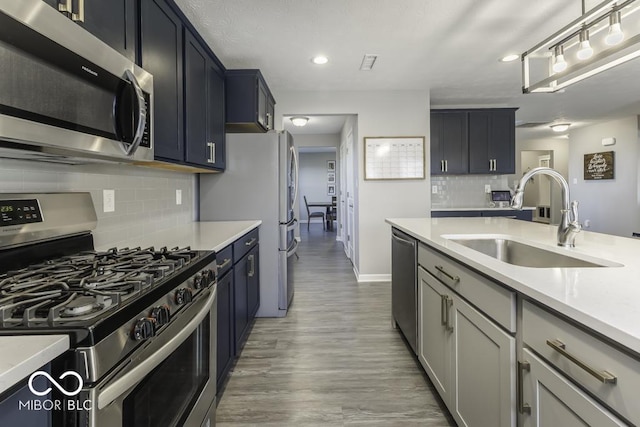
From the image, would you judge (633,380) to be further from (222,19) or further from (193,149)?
(222,19)

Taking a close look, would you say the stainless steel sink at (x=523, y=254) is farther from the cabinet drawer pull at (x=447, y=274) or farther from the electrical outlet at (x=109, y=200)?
the electrical outlet at (x=109, y=200)

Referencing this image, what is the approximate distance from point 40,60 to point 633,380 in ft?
5.19

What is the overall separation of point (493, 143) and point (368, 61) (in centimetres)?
271

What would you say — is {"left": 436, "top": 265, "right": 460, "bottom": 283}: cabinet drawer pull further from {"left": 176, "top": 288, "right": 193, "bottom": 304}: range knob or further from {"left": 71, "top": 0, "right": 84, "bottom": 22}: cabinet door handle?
{"left": 71, "top": 0, "right": 84, "bottom": 22}: cabinet door handle

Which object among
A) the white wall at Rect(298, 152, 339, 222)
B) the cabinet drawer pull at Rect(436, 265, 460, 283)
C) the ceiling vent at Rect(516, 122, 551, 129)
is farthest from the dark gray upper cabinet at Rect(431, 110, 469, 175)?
the white wall at Rect(298, 152, 339, 222)

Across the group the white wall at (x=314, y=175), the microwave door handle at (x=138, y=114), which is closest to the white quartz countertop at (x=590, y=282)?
the microwave door handle at (x=138, y=114)

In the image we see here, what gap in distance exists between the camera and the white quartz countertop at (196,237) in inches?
73.2

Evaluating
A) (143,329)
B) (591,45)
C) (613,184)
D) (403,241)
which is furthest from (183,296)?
(613,184)

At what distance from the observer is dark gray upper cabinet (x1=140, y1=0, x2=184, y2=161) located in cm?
176

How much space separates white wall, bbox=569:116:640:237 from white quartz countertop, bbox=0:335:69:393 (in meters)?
8.10

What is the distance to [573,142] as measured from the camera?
24.6ft

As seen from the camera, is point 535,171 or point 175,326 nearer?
point 175,326

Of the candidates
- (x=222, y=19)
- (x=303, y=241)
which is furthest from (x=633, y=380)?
(x=303, y=241)

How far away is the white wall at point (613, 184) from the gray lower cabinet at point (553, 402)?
7.11 m
